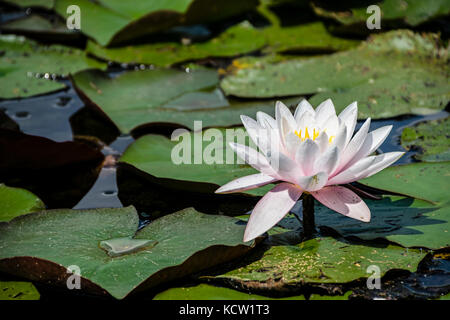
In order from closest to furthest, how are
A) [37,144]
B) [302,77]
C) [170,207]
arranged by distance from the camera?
[170,207]
[37,144]
[302,77]

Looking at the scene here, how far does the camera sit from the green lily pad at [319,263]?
1.59 metres

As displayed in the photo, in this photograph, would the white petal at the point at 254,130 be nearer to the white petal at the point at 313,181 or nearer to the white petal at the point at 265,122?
the white petal at the point at 265,122

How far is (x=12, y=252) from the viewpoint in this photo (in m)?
1.73

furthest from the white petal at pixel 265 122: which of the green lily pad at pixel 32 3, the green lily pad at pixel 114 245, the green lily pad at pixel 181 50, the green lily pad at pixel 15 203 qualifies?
the green lily pad at pixel 32 3

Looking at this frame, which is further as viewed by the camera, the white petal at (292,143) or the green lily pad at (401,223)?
the green lily pad at (401,223)

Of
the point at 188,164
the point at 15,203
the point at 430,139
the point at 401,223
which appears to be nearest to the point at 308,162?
the point at 401,223

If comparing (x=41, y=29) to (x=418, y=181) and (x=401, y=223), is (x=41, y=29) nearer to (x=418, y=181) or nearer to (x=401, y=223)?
(x=418, y=181)

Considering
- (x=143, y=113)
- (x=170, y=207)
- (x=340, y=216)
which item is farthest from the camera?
(x=143, y=113)

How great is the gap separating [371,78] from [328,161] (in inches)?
68.7

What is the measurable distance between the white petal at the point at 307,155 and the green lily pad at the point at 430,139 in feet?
3.08

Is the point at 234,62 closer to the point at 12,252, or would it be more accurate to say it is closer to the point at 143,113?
the point at 143,113

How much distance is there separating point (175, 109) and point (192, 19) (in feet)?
3.68

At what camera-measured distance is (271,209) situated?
165 cm

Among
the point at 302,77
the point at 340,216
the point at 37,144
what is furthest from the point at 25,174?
the point at 302,77
